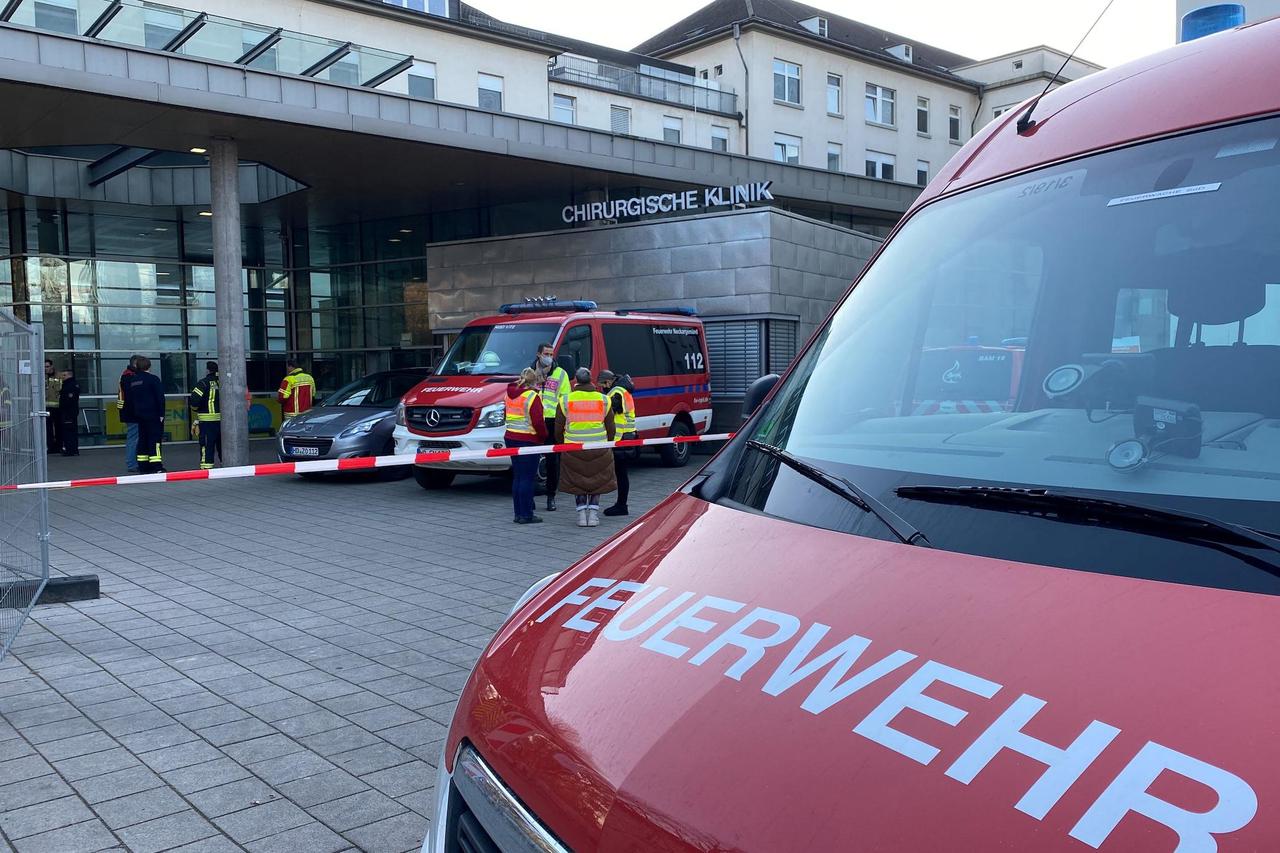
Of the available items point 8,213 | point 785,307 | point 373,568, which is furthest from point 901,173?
point 373,568

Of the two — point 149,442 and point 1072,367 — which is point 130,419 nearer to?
point 149,442

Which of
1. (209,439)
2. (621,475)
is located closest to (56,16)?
(209,439)

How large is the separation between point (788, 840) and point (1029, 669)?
0.35 m

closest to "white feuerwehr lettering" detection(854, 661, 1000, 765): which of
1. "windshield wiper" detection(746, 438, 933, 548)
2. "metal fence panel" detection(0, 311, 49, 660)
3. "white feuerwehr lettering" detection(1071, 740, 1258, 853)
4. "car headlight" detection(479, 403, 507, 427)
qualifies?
"white feuerwehr lettering" detection(1071, 740, 1258, 853)

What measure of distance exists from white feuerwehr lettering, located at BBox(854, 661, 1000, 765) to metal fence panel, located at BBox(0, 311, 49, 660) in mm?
5779

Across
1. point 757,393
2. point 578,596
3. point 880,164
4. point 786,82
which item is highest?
point 786,82

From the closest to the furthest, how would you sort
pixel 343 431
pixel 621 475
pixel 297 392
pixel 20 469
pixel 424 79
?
pixel 20 469, pixel 621 475, pixel 343 431, pixel 297 392, pixel 424 79

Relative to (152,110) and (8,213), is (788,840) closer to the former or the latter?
(152,110)

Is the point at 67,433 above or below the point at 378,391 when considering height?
below

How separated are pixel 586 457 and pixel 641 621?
8.83 metres

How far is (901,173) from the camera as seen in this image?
47.0 m

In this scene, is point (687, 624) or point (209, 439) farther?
point (209, 439)

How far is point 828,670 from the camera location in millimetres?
1372

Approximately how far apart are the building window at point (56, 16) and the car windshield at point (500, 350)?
6.18 meters
